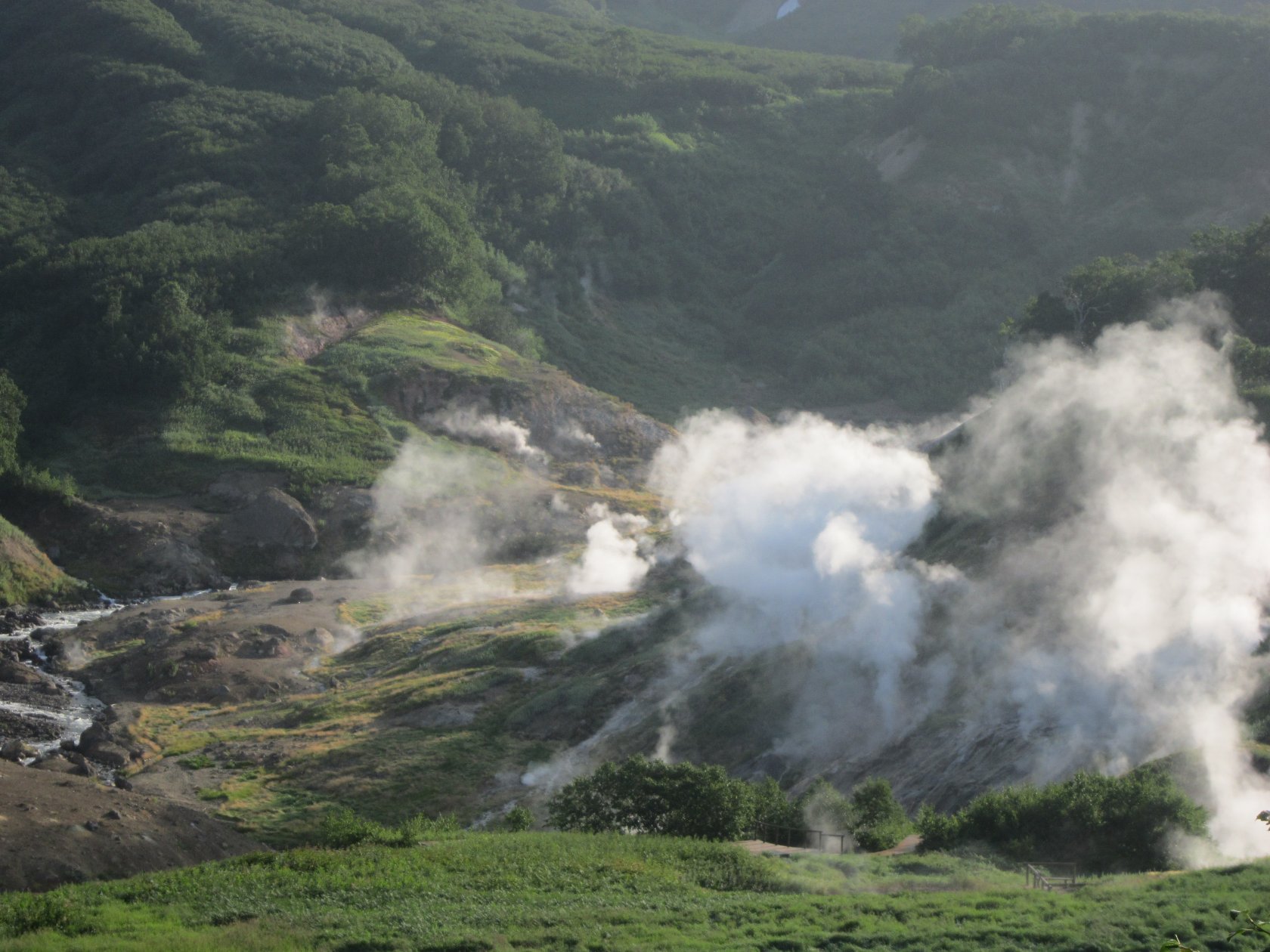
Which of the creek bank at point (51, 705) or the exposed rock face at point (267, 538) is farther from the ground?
the exposed rock face at point (267, 538)

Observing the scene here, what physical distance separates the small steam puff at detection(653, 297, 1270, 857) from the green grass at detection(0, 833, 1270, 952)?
5981mm

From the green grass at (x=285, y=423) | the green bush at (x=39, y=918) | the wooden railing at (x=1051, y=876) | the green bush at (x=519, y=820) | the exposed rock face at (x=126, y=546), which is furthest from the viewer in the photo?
the green grass at (x=285, y=423)

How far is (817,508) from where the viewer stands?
5003 cm

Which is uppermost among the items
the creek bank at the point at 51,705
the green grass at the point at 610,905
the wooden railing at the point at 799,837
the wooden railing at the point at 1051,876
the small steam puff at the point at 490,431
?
the small steam puff at the point at 490,431

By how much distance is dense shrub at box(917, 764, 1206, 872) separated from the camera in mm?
25109

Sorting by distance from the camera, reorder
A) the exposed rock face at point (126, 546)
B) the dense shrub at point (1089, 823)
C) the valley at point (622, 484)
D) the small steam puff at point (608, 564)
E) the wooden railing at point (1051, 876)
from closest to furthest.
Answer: the wooden railing at point (1051, 876) → the dense shrub at point (1089, 823) → the valley at point (622, 484) → the small steam puff at point (608, 564) → the exposed rock face at point (126, 546)

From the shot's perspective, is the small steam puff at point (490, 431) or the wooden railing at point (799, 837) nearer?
the wooden railing at point (799, 837)

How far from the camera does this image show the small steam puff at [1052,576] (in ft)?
103

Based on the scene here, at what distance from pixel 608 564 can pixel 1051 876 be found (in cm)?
3652

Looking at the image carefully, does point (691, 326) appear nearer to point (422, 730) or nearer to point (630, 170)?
point (630, 170)

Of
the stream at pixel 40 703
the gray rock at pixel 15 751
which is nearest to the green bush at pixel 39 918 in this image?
the gray rock at pixel 15 751

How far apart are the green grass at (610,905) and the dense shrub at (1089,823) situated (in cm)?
138

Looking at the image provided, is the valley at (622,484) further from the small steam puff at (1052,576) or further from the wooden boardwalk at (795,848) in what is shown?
the wooden boardwalk at (795,848)

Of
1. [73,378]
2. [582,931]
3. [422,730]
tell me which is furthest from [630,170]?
Answer: [582,931]
